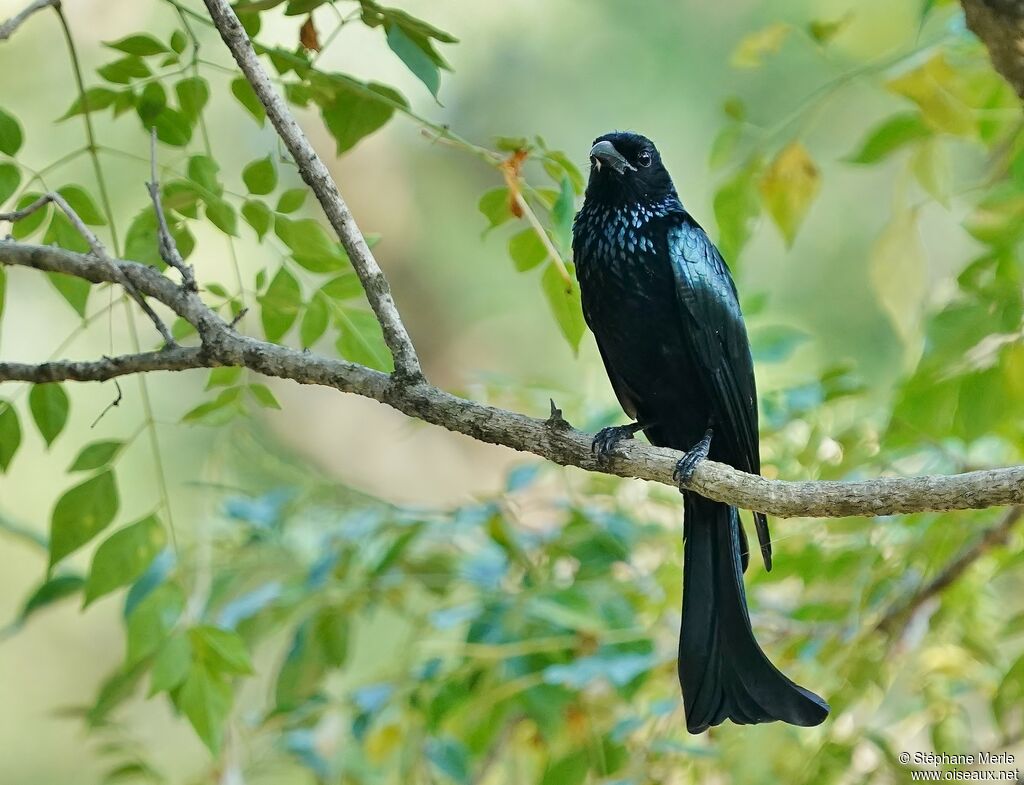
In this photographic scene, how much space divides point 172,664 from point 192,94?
1019 millimetres

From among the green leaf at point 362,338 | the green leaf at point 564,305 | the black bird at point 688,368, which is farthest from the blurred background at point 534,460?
the green leaf at point 564,305

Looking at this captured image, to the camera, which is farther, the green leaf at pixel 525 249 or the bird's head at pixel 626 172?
the bird's head at pixel 626 172

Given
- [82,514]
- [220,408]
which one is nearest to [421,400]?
[220,408]

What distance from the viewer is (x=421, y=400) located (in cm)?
185

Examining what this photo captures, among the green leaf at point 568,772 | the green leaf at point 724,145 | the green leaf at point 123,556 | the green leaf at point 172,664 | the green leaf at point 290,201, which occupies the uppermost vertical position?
the green leaf at point 724,145

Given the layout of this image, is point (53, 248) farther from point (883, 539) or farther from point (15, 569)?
point (15, 569)

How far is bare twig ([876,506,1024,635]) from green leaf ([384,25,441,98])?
1650mm

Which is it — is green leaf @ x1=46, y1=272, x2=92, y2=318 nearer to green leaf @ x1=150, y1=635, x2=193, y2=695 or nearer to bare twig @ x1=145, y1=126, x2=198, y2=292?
bare twig @ x1=145, y1=126, x2=198, y2=292

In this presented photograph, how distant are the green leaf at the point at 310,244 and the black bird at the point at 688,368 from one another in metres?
0.64

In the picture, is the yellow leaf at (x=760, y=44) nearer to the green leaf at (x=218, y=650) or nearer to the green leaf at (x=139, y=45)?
the green leaf at (x=139, y=45)

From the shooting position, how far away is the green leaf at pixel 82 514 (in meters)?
2.01

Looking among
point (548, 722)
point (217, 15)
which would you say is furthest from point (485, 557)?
point (217, 15)

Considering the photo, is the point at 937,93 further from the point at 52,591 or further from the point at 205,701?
the point at 52,591

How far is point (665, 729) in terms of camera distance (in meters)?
2.73
